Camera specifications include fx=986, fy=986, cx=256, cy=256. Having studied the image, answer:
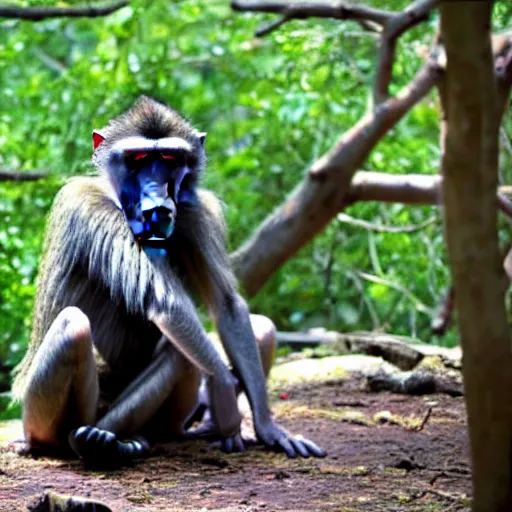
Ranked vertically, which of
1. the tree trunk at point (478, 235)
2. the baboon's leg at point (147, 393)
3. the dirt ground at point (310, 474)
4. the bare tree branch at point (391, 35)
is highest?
the bare tree branch at point (391, 35)

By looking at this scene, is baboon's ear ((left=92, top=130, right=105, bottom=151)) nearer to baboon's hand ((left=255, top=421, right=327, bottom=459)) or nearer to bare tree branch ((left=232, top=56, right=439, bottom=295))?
baboon's hand ((left=255, top=421, right=327, bottom=459))

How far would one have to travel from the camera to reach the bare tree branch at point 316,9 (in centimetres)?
711

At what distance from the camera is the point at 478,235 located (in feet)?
8.15

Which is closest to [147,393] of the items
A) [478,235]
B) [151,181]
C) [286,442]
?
[286,442]

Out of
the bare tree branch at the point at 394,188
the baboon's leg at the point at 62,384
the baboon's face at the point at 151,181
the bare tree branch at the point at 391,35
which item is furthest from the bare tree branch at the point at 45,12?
the baboon's leg at the point at 62,384

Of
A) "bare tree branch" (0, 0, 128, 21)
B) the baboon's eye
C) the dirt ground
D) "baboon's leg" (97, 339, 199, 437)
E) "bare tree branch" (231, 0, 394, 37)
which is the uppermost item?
"bare tree branch" (0, 0, 128, 21)

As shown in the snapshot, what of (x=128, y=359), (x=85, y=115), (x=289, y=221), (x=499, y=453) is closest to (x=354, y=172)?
(x=289, y=221)

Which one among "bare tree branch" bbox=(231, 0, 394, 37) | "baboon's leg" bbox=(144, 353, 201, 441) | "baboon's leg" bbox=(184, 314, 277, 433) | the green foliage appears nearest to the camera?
"baboon's leg" bbox=(144, 353, 201, 441)

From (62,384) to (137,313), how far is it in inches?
21.6

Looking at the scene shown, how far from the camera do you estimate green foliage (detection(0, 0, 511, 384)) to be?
8719 millimetres

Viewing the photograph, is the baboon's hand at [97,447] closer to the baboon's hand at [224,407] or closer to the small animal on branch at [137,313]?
the small animal on branch at [137,313]

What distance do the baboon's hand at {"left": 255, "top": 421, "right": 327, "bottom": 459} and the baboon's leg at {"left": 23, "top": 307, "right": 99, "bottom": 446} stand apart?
→ 900 millimetres

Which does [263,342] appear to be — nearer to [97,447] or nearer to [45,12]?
[97,447]

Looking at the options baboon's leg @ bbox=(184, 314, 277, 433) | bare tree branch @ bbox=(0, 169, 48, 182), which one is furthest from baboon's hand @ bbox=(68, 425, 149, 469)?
bare tree branch @ bbox=(0, 169, 48, 182)
